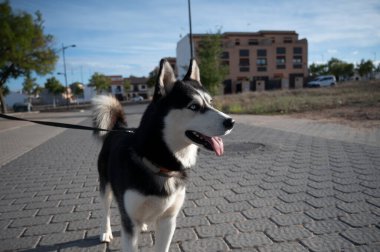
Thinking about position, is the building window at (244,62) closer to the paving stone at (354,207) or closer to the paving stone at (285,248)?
the paving stone at (354,207)

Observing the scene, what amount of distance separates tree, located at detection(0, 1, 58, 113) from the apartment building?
3967 cm

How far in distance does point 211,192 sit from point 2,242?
111 inches

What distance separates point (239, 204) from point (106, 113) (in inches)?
85.7

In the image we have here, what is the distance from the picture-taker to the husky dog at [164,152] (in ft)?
8.50

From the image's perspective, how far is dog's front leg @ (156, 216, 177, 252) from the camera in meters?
2.81

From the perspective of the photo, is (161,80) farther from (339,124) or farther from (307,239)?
(339,124)

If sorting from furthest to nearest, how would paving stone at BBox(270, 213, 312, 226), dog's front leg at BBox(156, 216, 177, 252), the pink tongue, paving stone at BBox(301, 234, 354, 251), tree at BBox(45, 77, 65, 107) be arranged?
tree at BBox(45, 77, 65, 107) < paving stone at BBox(270, 213, 312, 226) < paving stone at BBox(301, 234, 354, 251) < dog's front leg at BBox(156, 216, 177, 252) < the pink tongue

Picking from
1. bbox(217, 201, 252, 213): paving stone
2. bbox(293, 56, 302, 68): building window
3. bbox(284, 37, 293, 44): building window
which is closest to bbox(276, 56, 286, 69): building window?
bbox(293, 56, 302, 68): building window

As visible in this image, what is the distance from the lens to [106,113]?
3857 millimetres

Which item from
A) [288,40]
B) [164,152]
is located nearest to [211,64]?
[164,152]

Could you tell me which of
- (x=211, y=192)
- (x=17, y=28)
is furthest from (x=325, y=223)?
(x=17, y=28)

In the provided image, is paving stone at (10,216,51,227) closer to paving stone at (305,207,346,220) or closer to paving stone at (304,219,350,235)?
paving stone at (304,219,350,235)

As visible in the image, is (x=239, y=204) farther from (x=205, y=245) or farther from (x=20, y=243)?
(x=20, y=243)

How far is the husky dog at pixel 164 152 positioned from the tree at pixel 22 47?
34788 millimetres
